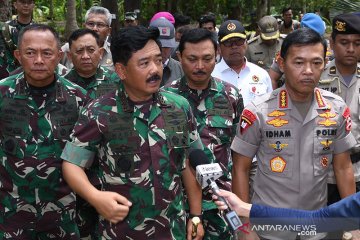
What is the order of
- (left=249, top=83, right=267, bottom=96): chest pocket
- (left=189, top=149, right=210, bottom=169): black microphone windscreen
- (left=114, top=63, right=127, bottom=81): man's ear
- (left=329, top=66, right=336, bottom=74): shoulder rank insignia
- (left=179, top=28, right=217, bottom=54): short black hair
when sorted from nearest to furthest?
(left=189, top=149, right=210, bottom=169): black microphone windscreen → (left=114, top=63, right=127, bottom=81): man's ear → (left=179, top=28, right=217, bottom=54): short black hair → (left=329, top=66, right=336, bottom=74): shoulder rank insignia → (left=249, top=83, right=267, bottom=96): chest pocket

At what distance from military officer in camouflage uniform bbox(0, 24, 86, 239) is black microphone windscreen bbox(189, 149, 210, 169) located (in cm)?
106

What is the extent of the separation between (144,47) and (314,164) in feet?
4.38

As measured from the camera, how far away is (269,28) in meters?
8.73

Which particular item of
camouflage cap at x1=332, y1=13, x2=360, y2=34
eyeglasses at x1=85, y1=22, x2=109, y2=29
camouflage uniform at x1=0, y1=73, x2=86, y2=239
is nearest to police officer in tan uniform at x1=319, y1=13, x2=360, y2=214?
camouflage cap at x1=332, y1=13, x2=360, y2=34

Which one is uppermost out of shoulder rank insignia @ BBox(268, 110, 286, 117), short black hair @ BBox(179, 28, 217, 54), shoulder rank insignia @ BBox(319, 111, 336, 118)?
short black hair @ BBox(179, 28, 217, 54)

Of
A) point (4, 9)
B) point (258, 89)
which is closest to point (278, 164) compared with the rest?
point (258, 89)

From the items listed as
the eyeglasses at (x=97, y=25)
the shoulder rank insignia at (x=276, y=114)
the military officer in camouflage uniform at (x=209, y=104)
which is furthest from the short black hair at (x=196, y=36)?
the eyeglasses at (x=97, y=25)

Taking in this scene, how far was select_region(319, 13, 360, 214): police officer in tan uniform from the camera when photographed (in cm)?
454

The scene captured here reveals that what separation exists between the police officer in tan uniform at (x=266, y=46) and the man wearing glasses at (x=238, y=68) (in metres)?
2.77

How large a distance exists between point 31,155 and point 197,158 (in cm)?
128

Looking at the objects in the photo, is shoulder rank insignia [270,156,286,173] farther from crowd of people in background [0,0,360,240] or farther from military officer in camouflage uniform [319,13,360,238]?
military officer in camouflage uniform [319,13,360,238]

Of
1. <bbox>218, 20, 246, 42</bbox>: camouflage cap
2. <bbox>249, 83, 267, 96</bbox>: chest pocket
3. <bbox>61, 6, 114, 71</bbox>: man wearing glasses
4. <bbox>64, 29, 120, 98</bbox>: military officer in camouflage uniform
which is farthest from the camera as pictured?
<bbox>61, 6, 114, 71</bbox>: man wearing glasses

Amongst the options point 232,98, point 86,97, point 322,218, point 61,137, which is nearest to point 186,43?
point 232,98

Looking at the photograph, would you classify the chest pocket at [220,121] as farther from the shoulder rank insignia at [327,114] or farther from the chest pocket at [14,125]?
the chest pocket at [14,125]
